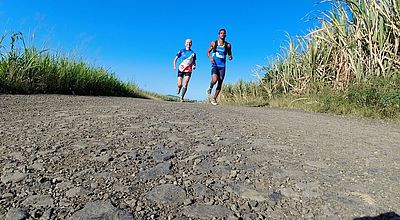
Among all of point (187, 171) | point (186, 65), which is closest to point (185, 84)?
point (186, 65)

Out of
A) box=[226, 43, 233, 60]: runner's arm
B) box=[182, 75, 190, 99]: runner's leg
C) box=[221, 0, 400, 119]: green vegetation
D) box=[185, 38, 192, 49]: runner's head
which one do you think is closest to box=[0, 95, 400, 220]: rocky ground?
box=[221, 0, 400, 119]: green vegetation

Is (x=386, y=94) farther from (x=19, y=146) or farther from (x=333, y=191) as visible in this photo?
(x=19, y=146)

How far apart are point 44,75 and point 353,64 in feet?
22.0

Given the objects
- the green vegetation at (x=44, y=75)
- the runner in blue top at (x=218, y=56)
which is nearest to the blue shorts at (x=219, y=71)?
the runner in blue top at (x=218, y=56)

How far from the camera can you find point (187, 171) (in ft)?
7.97

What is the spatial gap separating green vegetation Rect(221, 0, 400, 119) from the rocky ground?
228cm

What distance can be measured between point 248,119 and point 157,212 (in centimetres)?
316

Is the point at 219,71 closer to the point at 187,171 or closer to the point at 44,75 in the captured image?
the point at 44,75

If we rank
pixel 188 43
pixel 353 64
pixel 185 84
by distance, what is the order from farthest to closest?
1. pixel 188 43
2. pixel 185 84
3. pixel 353 64

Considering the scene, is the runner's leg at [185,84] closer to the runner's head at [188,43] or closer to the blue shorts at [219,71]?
the runner's head at [188,43]

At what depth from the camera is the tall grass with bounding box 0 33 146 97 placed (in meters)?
6.96

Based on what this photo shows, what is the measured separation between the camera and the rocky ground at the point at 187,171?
6.20 feet

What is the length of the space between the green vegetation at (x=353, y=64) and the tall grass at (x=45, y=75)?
192 inches

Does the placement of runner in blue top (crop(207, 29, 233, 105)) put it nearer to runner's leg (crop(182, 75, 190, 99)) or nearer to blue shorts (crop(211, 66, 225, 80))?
blue shorts (crop(211, 66, 225, 80))
